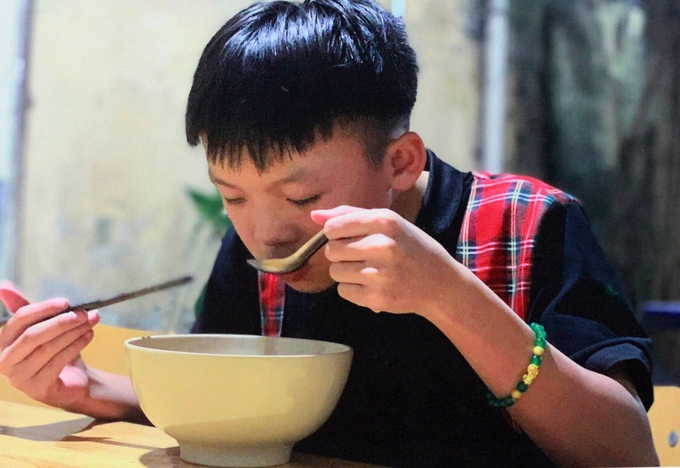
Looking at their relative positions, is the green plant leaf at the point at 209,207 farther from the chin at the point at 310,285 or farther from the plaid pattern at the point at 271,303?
the chin at the point at 310,285

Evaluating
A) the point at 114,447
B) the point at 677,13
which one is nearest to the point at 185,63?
the point at 114,447

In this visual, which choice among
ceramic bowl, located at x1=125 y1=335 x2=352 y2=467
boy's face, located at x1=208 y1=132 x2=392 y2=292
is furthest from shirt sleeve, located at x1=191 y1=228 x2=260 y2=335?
ceramic bowl, located at x1=125 y1=335 x2=352 y2=467

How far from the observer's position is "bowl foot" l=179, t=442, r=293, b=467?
2.08 feet

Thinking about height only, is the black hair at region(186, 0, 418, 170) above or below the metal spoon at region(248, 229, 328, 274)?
above

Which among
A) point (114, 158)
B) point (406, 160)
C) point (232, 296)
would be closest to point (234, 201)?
point (406, 160)

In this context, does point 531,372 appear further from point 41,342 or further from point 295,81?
point 41,342

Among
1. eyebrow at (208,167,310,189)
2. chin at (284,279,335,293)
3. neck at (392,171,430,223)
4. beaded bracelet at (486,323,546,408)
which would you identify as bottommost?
beaded bracelet at (486,323,546,408)

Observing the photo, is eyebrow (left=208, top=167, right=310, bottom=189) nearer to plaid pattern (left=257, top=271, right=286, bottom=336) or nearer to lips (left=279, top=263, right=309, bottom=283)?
lips (left=279, top=263, right=309, bottom=283)

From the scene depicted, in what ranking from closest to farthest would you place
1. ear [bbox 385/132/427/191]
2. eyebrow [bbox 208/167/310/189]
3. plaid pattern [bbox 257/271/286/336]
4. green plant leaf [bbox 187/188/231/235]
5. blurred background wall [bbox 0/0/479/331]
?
1. eyebrow [bbox 208/167/310/189]
2. ear [bbox 385/132/427/191]
3. plaid pattern [bbox 257/271/286/336]
4. blurred background wall [bbox 0/0/479/331]
5. green plant leaf [bbox 187/188/231/235]

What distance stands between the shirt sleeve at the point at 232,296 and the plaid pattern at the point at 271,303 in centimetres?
3

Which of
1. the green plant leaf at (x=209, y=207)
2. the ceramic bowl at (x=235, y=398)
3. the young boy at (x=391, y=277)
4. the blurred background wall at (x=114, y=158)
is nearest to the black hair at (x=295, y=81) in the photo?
the young boy at (x=391, y=277)

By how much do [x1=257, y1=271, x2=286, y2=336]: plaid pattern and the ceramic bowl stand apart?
1.09 ft

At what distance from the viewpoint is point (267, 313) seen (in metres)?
1.00

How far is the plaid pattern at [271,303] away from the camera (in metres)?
0.99
